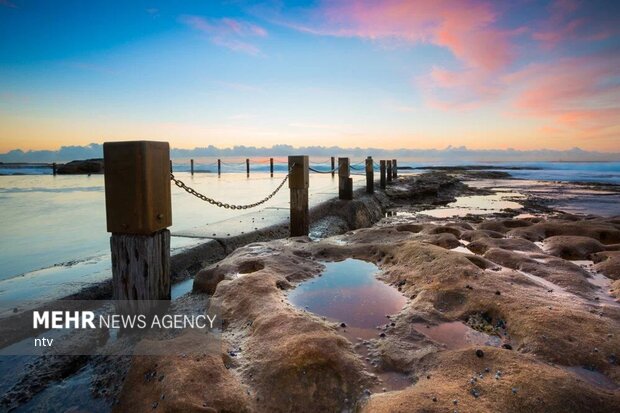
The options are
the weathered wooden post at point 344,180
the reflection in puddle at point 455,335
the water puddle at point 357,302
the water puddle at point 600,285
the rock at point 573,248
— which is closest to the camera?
the water puddle at point 357,302

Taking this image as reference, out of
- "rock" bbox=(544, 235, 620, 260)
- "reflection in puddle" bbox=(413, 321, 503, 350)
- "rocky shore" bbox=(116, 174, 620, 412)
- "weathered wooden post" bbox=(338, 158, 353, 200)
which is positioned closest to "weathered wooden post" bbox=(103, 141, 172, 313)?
"rocky shore" bbox=(116, 174, 620, 412)

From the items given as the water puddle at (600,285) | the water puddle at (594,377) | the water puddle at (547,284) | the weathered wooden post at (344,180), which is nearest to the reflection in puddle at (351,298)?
the water puddle at (594,377)

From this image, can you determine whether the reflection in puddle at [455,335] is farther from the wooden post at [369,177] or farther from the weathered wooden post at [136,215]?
the wooden post at [369,177]

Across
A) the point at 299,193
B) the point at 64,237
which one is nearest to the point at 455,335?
the point at 299,193

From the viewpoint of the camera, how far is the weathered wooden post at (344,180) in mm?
9727

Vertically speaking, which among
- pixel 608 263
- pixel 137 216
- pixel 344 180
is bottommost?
pixel 608 263

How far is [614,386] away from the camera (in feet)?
6.59

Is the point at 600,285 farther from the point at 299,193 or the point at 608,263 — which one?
the point at 299,193

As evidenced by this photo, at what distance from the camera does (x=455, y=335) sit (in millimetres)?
2621

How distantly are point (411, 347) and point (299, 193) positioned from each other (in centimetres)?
405

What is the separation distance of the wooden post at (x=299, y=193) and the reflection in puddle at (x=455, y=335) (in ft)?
12.2

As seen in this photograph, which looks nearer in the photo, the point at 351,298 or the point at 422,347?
the point at 422,347

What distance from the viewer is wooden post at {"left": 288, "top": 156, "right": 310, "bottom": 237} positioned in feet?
20.2

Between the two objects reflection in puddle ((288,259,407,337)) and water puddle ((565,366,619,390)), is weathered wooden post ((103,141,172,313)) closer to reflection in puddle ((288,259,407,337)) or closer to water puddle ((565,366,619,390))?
reflection in puddle ((288,259,407,337))
